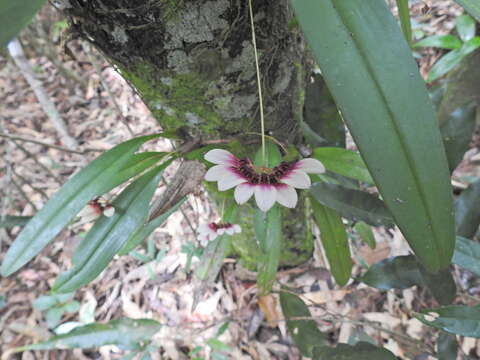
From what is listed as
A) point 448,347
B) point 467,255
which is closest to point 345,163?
point 467,255

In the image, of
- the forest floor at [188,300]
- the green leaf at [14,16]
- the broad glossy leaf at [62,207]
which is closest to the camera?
the green leaf at [14,16]

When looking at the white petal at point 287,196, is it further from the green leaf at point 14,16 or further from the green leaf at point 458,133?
the green leaf at point 458,133

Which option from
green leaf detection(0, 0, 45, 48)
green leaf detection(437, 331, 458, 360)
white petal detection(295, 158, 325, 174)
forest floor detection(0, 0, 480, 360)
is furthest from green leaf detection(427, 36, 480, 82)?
green leaf detection(0, 0, 45, 48)

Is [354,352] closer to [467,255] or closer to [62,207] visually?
[467,255]

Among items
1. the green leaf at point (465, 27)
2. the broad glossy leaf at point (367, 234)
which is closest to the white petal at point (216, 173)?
the broad glossy leaf at point (367, 234)

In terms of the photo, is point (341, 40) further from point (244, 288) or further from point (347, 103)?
point (244, 288)

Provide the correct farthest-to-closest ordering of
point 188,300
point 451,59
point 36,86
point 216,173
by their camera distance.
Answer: point 451,59, point 36,86, point 188,300, point 216,173

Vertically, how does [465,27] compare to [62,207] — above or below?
below
